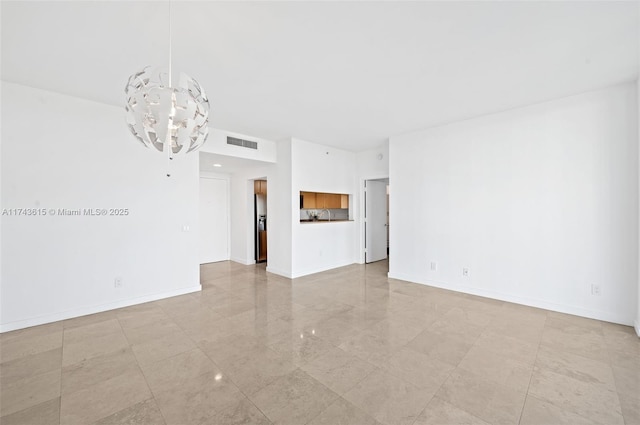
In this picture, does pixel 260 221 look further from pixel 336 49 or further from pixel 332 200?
pixel 336 49

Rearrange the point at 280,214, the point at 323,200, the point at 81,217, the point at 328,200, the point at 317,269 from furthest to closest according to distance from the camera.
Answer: the point at 328,200, the point at 323,200, the point at 317,269, the point at 280,214, the point at 81,217

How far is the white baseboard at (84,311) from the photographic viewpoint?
3074 millimetres

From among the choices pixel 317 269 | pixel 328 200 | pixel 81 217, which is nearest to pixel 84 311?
pixel 81 217

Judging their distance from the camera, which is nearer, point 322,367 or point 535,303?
point 322,367

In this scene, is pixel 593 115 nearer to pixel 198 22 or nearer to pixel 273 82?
pixel 273 82

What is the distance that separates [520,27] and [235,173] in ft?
20.6

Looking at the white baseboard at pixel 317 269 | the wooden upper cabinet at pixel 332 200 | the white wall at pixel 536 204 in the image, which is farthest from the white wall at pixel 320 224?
the white wall at pixel 536 204

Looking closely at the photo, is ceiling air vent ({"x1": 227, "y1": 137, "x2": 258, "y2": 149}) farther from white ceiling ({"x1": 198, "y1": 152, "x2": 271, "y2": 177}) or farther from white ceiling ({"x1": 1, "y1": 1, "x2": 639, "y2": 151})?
white ceiling ({"x1": 1, "y1": 1, "x2": 639, "y2": 151})

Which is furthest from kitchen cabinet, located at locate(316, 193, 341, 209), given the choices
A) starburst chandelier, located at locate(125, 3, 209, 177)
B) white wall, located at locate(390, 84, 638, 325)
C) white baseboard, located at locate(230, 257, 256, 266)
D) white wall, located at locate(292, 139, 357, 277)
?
starburst chandelier, located at locate(125, 3, 209, 177)

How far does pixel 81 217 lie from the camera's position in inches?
136

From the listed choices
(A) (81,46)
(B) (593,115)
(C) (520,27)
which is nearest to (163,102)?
(A) (81,46)

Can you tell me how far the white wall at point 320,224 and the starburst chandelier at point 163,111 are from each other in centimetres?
371

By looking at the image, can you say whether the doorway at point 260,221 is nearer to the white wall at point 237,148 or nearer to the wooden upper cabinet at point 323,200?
the white wall at point 237,148

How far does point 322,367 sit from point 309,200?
3.94 metres
